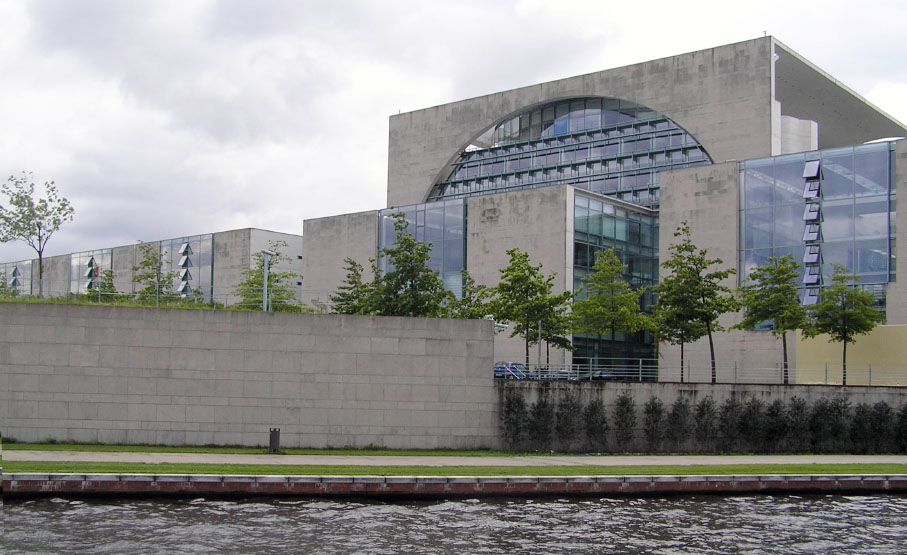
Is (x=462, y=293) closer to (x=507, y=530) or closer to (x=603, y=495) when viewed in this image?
→ (x=603, y=495)

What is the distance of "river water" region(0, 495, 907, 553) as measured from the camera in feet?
55.3

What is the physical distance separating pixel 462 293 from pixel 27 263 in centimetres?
5078

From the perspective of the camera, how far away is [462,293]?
5822 centimetres

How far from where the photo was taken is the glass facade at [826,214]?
48.8 metres

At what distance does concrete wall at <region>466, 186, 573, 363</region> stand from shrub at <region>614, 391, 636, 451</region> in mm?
17454

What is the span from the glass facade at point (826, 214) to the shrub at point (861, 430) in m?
13.7

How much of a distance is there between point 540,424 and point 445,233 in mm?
28555

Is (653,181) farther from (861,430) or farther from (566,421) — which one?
(566,421)

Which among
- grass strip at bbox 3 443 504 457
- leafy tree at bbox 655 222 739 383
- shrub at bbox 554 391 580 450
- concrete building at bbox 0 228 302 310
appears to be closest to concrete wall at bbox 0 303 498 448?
grass strip at bbox 3 443 504 457

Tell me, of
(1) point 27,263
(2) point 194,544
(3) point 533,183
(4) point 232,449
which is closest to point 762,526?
(2) point 194,544

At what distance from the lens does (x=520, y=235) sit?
5725cm

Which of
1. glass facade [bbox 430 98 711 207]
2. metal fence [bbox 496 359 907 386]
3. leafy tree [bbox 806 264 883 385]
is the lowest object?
metal fence [bbox 496 359 907 386]

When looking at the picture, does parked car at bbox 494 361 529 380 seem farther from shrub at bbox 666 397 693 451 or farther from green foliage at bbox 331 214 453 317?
shrub at bbox 666 397 693 451

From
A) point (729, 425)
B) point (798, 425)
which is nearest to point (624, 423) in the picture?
point (729, 425)
